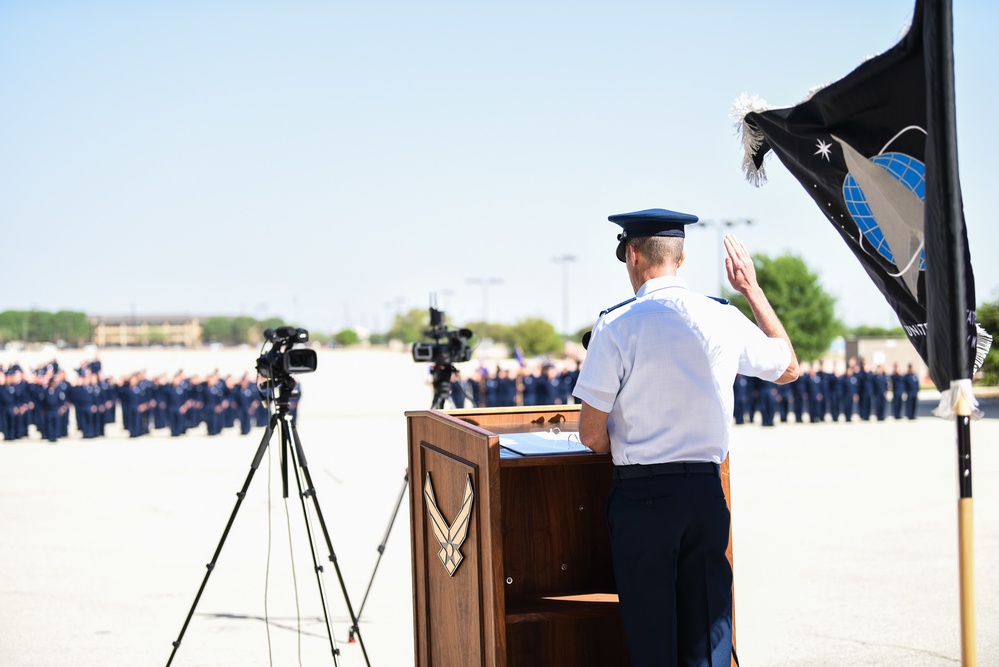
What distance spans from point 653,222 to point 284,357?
8.09 ft

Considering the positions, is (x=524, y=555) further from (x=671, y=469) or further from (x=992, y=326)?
(x=992, y=326)

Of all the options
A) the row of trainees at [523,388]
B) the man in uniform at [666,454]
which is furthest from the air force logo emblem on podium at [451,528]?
the row of trainees at [523,388]

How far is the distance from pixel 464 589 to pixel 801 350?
176 ft

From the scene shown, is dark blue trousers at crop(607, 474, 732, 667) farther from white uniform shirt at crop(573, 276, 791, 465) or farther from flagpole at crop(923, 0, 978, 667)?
flagpole at crop(923, 0, 978, 667)

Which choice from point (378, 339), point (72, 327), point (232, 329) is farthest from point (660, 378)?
point (378, 339)

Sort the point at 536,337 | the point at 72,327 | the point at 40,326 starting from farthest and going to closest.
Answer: the point at 72,327, the point at 40,326, the point at 536,337

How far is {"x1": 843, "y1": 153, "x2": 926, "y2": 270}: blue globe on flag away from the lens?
2689 millimetres

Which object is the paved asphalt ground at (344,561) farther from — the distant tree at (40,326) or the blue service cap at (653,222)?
the distant tree at (40,326)

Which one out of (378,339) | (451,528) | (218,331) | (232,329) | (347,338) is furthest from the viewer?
(378,339)

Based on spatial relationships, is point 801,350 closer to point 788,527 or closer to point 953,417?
point 788,527

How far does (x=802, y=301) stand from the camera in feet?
181

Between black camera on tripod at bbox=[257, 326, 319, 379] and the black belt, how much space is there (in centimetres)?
229

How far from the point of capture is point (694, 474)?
111 inches

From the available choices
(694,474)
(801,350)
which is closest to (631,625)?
(694,474)
